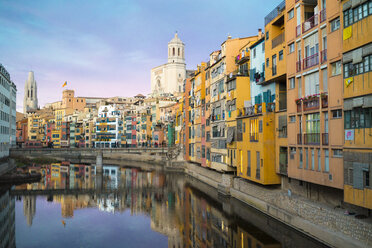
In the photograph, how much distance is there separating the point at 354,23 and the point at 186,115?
5200 cm

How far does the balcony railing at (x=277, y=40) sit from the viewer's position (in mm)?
32969

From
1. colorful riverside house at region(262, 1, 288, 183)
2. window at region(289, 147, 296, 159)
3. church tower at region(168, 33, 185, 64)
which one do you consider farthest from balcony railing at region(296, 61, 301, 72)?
church tower at region(168, 33, 185, 64)

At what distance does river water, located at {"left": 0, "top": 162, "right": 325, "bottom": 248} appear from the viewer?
28.5 meters

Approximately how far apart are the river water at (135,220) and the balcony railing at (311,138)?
7.01 metres

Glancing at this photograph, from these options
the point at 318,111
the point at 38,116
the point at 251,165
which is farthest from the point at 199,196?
the point at 38,116

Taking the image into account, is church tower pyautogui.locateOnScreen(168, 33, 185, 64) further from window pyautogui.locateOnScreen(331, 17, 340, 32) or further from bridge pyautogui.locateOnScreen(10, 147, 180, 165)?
window pyautogui.locateOnScreen(331, 17, 340, 32)

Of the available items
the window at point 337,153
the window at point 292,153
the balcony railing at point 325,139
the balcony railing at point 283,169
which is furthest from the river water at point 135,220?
the balcony railing at point 325,139

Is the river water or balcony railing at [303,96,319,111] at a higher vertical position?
balcony railing at [303,96,319,111]

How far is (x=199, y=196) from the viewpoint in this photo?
4616 centimetres

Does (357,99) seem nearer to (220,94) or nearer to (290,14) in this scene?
(290,14)

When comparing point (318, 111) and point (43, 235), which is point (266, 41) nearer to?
point (318, 111)

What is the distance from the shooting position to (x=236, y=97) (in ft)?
138

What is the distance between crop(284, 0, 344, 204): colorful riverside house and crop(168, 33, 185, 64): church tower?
15616cm

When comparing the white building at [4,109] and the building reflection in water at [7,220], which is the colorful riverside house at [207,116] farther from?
the white building at [4,109]
